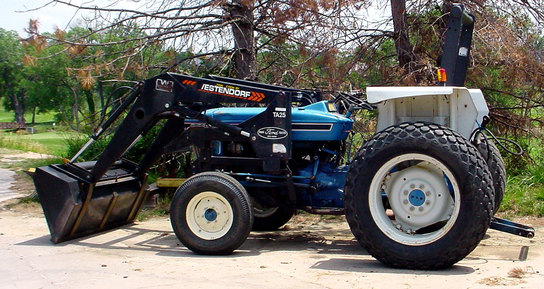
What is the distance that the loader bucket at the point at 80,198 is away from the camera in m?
7.29

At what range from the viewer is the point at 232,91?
7145 millimetres

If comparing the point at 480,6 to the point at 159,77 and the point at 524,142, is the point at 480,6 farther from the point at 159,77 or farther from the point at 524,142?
the point at 159,77

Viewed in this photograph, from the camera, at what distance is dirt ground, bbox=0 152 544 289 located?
529cm

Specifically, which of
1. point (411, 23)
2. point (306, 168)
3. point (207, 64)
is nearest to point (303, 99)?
point (306, 168)

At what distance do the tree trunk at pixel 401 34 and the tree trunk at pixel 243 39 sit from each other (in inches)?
90.8

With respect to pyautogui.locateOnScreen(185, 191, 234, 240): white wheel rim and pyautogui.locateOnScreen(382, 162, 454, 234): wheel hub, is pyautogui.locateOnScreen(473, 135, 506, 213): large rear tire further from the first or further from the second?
pyautogui.locateOnScreen(185, 191, 234, 240): white wheel rim

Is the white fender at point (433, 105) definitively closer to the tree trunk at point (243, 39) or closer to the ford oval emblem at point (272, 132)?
the ford oval emblem at point (272, 132)

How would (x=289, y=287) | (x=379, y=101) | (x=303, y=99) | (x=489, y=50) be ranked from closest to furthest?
(x=289, y=287) → (x=379, y=101) → (x=303, y=99) → (x=489, y=50)

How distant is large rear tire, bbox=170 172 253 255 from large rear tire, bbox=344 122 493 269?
1.17 metres

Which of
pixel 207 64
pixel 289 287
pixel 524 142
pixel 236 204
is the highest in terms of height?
pixel 207 64

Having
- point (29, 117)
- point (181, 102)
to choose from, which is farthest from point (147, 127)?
point (29, 117)

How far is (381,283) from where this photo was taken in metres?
5.16

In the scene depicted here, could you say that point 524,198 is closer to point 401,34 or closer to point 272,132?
point 401,34

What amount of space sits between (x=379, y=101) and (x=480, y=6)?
4169 millimetres
